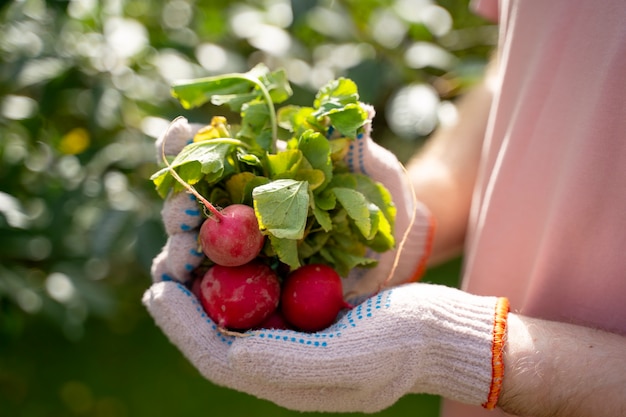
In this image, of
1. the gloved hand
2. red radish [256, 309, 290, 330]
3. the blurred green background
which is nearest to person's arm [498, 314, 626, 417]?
the gloved hand

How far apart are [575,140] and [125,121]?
93 cm

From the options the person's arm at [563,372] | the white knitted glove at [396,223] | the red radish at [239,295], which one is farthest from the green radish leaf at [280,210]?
the person's arm at [563,372]

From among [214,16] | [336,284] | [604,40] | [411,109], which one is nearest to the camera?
[604,40]

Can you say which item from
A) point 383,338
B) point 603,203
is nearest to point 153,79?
point 383,338

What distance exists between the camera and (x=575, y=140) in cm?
78

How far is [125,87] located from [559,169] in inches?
36.0

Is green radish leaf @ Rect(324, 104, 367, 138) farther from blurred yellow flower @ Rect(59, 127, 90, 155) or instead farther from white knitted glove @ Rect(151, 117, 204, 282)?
blurred yellow flower @ Rect(59, 127, 90, 155)

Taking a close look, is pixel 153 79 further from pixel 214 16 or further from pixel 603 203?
pixel 603 203

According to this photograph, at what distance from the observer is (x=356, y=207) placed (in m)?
0.81

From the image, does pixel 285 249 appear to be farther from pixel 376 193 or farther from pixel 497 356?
pixel 497 356

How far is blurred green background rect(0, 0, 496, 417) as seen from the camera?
3.95 feet

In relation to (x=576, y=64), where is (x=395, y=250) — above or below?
below

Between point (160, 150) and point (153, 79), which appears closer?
point (160, 150)

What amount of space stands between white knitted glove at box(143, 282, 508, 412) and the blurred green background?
0.48m
